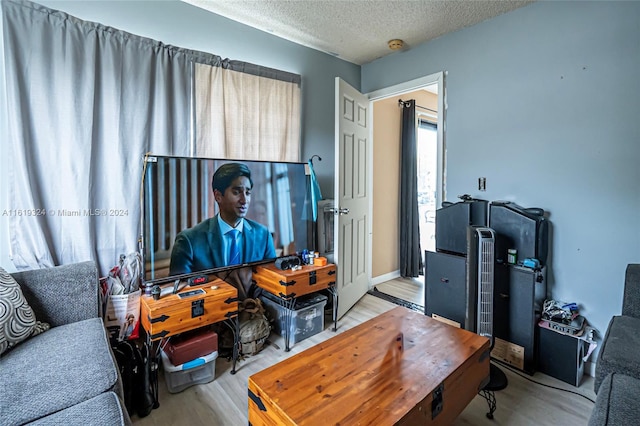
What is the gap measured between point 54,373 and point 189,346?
2.33 feet

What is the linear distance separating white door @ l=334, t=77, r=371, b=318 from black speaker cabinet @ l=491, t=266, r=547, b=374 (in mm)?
1299

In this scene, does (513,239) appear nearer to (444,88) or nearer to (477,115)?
(477,115)

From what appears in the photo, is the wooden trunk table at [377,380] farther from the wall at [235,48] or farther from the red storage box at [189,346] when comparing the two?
the wall at [235,48]

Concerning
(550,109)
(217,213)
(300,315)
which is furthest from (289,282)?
(550,109)

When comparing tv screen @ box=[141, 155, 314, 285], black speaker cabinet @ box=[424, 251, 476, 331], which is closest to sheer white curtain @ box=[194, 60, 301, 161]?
tv screen @ box=[141, 155, 314, 285]

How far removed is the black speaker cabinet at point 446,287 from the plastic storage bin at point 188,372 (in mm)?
1719

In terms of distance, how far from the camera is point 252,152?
2602 millimetres

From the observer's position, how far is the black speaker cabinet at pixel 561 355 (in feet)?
6.32

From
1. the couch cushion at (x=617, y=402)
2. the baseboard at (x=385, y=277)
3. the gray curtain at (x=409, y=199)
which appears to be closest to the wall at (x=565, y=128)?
the couch cushion at (x=617, y=402)

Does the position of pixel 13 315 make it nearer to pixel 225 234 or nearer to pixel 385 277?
pixel 225 234

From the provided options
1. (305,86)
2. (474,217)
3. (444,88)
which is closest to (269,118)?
(305,86)

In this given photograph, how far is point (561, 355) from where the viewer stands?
6.52 ft

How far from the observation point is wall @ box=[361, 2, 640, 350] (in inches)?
78.0

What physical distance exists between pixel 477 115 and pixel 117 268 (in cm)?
294
